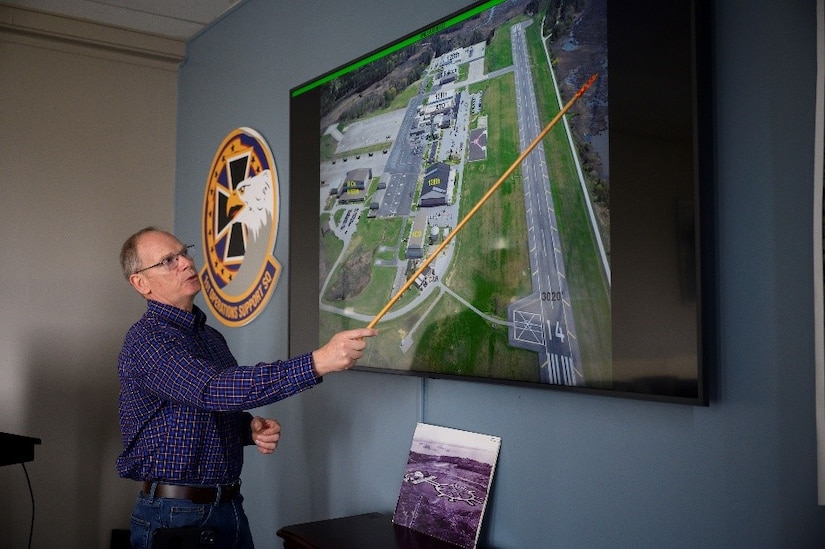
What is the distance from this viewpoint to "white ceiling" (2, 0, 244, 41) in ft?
12.1

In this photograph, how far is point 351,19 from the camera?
289 centimetres

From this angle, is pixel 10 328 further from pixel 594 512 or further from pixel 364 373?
pixel 594 512

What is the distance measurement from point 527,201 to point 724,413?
72 centimetres

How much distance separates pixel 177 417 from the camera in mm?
2148

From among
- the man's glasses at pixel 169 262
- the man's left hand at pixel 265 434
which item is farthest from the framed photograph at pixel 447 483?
the man's glasses at pixel 169 262

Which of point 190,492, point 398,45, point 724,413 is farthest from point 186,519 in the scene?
point 398,45

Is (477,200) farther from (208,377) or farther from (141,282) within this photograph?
(141,282)

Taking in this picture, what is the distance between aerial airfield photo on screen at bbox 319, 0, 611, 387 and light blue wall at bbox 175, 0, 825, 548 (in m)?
0.14

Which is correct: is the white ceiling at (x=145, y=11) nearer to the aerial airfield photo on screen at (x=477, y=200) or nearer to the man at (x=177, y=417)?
the aerial airfield photo on screen at (x=477, y=200)

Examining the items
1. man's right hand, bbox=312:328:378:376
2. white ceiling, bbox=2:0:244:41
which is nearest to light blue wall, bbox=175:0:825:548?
man's right hand, bbox=312:328:378:376

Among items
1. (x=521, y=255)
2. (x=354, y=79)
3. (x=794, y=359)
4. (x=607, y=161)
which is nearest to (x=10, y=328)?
(x=354, y=79)

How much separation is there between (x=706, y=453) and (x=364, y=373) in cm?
134

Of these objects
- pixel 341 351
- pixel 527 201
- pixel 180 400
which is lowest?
pixel 180 400

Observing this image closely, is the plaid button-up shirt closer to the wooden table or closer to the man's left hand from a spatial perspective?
the man's left hand
